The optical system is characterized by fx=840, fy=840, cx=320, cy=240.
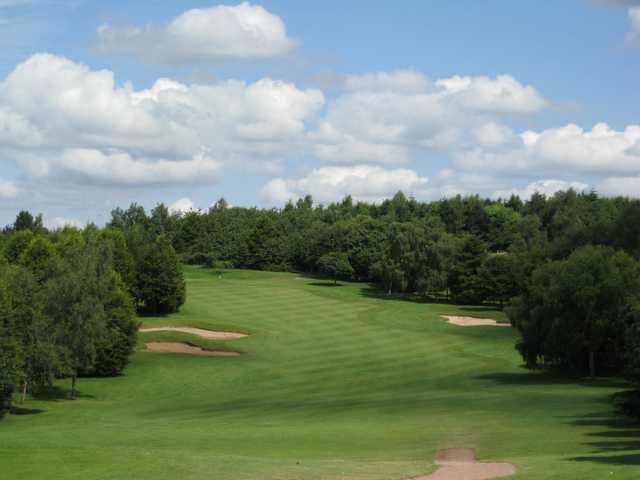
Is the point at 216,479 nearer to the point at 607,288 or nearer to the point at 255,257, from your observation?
the point at 607,288

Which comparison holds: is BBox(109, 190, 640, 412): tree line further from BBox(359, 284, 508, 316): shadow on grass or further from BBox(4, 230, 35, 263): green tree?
BBox(4, 230, 35, 263): green tree

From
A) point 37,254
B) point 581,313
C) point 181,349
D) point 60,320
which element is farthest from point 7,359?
point 581,313

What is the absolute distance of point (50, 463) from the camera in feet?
83.3

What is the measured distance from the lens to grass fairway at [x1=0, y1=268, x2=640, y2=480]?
2597 centimetres

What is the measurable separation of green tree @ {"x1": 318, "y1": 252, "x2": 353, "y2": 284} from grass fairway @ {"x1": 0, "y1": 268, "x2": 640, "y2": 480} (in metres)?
45.9

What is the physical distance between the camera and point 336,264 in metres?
145

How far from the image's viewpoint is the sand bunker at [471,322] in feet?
323

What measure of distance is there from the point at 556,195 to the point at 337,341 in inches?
4845

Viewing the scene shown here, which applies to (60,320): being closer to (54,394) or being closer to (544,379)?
(54,394)

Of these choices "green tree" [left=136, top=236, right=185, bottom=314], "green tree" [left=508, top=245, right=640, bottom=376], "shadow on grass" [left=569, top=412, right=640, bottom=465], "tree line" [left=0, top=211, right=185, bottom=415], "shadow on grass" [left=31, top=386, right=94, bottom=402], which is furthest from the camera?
"green tree" [left=136, top=236, right=185, bottom=314]

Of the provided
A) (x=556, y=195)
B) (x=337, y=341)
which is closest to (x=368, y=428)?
(x=337, y=341)

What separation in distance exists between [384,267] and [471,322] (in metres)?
32.6

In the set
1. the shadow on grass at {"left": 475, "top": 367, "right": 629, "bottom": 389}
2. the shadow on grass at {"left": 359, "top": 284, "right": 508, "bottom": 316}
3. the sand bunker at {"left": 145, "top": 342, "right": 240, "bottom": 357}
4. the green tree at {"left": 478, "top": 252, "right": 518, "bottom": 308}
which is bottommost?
the sand bunker at {"left": 145, "top": 342, "right": 240, "bottom": 357}

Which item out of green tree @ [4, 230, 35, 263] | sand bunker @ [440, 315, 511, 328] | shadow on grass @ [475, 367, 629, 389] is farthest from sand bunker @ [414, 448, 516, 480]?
sand bunker @ [440, 315, 511, 328]
